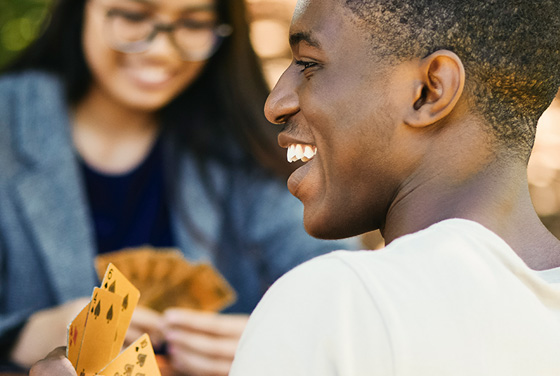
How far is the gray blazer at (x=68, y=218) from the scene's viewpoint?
2.88 m

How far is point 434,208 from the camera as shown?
109cm

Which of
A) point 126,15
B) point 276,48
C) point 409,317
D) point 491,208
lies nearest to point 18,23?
point 126,15

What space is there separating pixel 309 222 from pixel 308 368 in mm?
401

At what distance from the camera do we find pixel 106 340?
3.93 feet

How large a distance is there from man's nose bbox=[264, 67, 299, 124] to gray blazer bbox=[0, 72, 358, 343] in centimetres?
183

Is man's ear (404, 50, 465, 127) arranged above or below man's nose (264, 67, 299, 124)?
above

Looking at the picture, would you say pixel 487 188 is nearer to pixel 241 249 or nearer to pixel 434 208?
pixel 434 208

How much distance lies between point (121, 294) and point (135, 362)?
0.12 m

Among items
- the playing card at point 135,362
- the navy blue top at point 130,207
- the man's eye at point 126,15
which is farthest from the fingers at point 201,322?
the playing card at point 135,362

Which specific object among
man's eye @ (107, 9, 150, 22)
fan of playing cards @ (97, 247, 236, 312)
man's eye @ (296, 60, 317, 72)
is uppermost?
man's eye @ (296, 60, 317, 72)

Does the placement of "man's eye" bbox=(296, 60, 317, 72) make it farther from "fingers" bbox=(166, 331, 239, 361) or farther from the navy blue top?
the navy blue top

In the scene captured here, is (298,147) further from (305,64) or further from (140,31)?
(140,31)

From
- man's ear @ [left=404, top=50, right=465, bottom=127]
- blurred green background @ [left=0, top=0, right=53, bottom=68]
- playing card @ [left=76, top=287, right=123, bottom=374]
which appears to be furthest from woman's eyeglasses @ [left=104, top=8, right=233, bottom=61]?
man's ear @ [left=404, top=50, right=465, bottom=127]

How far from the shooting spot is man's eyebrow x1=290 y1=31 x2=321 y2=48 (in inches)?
45.6
